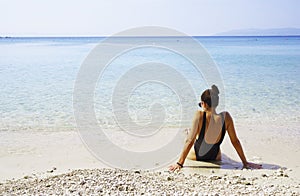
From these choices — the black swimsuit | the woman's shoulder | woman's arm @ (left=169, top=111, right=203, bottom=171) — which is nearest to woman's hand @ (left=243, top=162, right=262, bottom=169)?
the black swimsuit

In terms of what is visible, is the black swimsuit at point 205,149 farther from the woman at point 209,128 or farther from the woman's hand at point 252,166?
the woman's hand at point 252,166

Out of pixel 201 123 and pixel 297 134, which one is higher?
pixel 201 123

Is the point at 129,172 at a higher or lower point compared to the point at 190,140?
lower

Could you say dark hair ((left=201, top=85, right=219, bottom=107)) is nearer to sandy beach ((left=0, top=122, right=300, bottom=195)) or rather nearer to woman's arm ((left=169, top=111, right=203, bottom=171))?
woman's arm ((left=169, top=111, right=203, bottom=171))

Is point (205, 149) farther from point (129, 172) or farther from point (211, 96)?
point (129, 172)

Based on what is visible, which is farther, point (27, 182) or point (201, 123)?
point (201, 123)

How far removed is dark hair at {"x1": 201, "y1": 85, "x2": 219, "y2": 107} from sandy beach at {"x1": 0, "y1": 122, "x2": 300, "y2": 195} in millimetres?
1103

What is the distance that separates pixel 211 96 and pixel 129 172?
71.9 inches

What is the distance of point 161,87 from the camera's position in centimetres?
1558

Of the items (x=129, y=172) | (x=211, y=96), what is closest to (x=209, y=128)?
(x=211, y=96)

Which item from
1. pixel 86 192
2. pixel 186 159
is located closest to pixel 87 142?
pixel 186 159

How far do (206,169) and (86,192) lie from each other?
2308 millimetres

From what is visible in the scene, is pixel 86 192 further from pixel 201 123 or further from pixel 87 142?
pixel 87 142

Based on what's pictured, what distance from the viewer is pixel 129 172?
5191 millimetres
